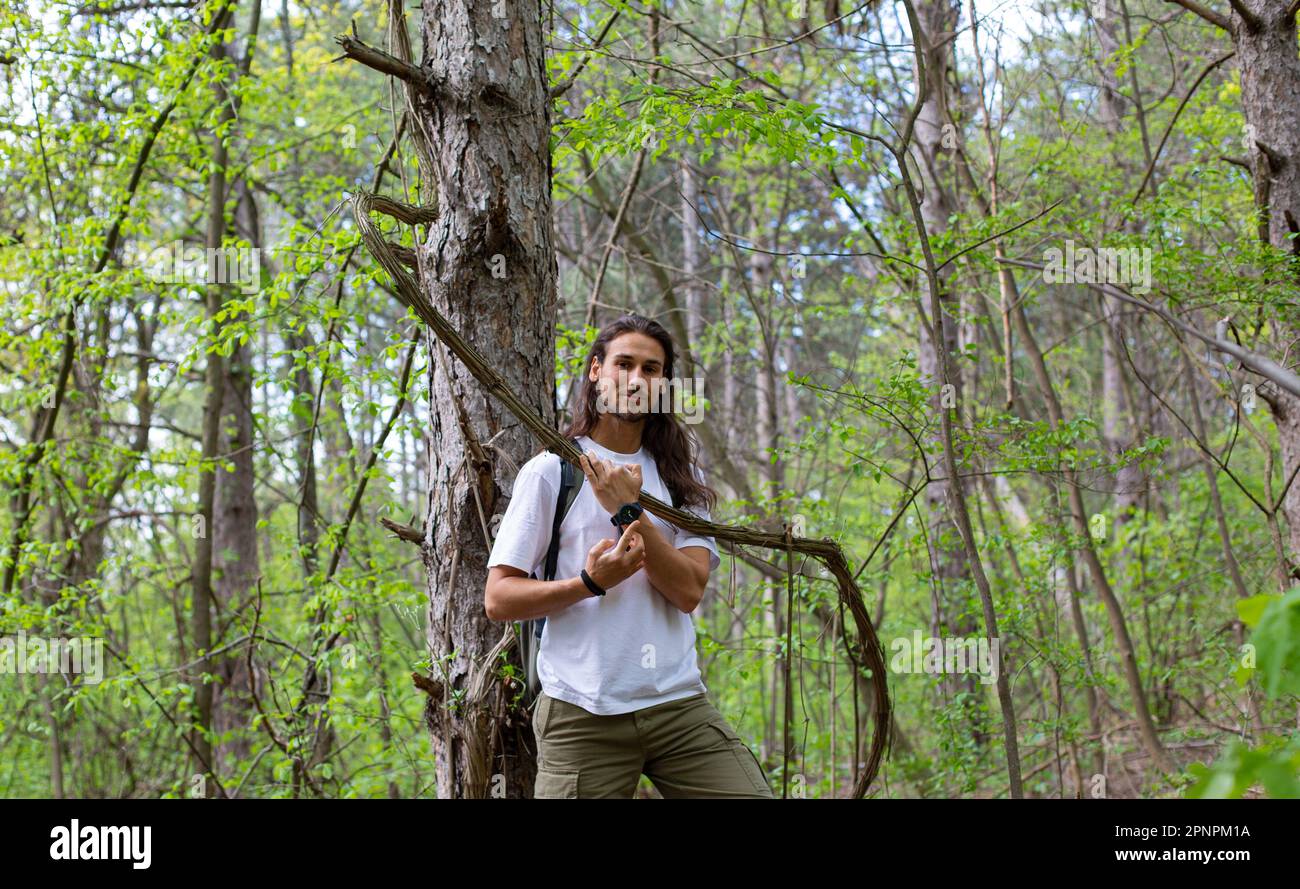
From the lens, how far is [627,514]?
2602 mm

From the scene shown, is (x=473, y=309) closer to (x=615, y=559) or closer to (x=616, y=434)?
(x=616, y=434)

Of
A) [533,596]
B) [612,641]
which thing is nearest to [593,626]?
[612,641]

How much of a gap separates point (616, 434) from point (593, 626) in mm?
533

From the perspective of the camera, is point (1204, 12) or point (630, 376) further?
point (1204, 12)

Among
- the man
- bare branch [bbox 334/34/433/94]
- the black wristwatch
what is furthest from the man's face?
bare branch [bbox 334/34/433/94]

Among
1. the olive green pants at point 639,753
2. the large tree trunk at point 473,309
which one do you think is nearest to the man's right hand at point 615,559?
the olive green pants at point 639,753

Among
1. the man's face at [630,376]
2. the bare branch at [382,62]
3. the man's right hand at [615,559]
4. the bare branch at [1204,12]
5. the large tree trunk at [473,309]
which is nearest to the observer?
the man's right hand at [615,559]

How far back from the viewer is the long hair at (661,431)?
291cm

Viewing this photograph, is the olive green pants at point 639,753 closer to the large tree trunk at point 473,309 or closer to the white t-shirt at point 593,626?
the white t-shirt at point 593,626

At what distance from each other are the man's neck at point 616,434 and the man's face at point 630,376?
0.02 metres

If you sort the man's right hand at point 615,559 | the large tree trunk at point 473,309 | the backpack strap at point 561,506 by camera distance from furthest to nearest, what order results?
the large tree trunk at point 473,309
the backpack strap at point 561,506
the man's right hand at point 615,559

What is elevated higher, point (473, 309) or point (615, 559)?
point (473, 309)

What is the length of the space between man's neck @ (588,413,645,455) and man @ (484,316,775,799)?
12 centimetres
